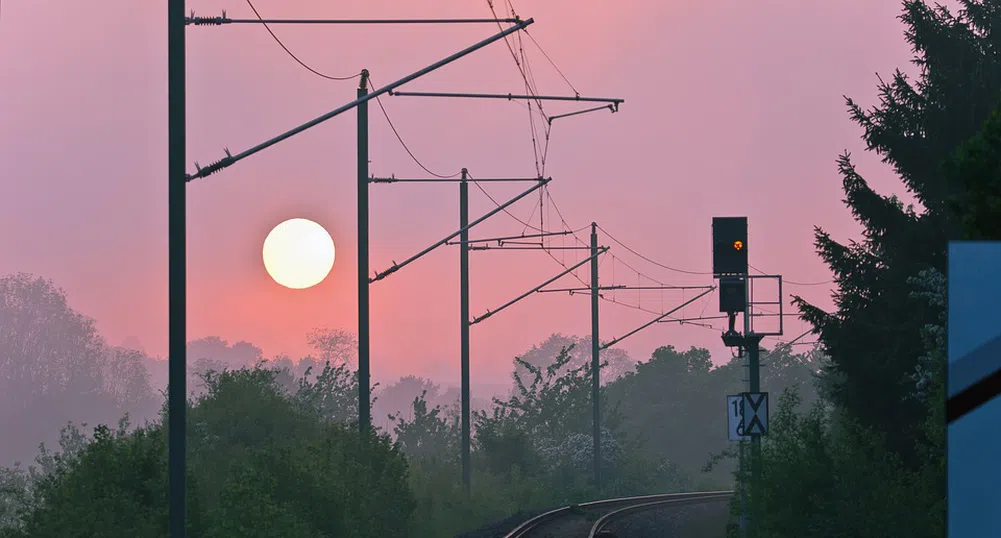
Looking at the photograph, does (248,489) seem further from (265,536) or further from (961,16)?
(961,16)

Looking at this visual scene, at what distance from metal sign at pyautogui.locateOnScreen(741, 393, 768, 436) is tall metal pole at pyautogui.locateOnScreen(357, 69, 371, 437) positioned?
9331 mm

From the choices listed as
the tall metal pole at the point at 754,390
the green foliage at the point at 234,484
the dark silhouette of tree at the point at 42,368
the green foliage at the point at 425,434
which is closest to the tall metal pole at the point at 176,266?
the green foliage at the point at 234,484

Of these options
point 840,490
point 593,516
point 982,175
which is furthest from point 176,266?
point 593,516

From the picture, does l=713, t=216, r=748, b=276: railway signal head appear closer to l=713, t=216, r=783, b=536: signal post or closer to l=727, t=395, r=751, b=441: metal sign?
l=713, t=216, r=783, b=536: signal post

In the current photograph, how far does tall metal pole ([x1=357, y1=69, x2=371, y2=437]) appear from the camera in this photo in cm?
3061

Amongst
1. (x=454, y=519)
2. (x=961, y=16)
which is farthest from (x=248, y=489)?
(x=454, y=519)

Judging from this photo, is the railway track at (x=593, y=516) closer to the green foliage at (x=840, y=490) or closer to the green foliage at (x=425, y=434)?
the green foliage at (x=840, y=490)

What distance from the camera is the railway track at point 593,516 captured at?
112 ft

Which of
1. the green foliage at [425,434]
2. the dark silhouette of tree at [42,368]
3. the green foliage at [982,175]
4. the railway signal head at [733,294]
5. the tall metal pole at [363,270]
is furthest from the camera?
the dark silhouette of tree at [42,368]

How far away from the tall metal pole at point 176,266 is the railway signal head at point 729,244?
43.1 feet

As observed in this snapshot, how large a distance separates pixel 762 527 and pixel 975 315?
2247cm

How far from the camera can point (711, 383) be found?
358 feet

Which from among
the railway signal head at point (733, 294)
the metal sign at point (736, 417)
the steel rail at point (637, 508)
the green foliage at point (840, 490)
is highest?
the railway signal head at point (733, 294)

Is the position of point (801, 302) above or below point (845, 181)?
below
